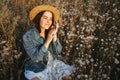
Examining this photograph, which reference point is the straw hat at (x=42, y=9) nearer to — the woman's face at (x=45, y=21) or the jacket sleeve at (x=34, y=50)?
the woman's face at (x=45, y=21)

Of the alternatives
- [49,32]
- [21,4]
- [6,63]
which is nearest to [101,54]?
[49,32]

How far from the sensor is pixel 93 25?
18.4 feet

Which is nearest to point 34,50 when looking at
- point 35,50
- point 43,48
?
point 35,50

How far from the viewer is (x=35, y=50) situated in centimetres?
445

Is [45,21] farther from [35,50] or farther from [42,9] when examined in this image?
[35,50]

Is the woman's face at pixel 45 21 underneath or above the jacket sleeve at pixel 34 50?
above

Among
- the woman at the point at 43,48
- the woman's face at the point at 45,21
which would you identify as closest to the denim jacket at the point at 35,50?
the woman at the point at 43,48

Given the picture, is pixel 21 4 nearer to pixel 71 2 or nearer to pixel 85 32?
pixel 71 2

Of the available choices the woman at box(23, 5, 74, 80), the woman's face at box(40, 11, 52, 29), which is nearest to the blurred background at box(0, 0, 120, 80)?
the woman at box(23, 5, 74, 80)

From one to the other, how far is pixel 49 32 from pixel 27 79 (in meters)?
0.69

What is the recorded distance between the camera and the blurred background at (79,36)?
15.4ft

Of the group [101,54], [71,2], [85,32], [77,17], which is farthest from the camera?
[71,2]

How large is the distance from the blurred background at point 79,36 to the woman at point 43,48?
18 cm

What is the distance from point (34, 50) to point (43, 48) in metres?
0.16
